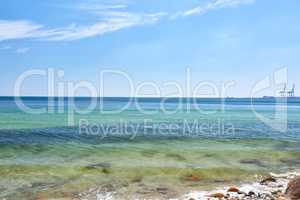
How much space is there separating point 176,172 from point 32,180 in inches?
228

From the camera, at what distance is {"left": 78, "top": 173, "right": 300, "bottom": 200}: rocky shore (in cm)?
1158

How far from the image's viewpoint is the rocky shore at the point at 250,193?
11.6 meters

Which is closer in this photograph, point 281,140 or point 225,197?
point 225,197

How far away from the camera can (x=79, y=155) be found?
20953 mm

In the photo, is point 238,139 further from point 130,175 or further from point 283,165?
point 130,175

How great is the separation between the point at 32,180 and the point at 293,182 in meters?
9.25

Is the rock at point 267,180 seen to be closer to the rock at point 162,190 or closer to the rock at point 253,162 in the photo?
the rock at point 162,190

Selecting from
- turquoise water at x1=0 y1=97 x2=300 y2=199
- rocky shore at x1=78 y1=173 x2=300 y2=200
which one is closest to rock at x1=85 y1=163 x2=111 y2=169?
turquoise water at x1=0 y1=97 x2=300 y2=199

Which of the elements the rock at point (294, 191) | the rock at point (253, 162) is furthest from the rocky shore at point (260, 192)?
the rock at point (253, 162)

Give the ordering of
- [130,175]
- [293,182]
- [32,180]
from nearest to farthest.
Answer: [293,182] → [32,180] → [130,175]

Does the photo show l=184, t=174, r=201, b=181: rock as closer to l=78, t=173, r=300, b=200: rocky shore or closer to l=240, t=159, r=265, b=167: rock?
l=78, t=173, r=300, b=200: rocky shore

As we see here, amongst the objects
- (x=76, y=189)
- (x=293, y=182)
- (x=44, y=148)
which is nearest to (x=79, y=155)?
(x=44, y=148)

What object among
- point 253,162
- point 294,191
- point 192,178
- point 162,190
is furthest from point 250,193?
point 253,162

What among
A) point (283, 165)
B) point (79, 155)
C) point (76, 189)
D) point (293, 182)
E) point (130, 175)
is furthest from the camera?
point (79, 155)
